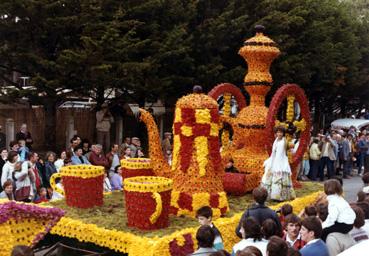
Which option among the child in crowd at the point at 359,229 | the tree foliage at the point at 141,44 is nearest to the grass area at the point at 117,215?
the child in crowd at the point at 359,229

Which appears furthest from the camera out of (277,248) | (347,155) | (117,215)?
(347,155)

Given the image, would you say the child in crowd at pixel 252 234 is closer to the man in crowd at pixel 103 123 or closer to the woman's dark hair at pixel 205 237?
the woman's dark hair at pixel 205 237

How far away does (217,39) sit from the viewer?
55.6 feet

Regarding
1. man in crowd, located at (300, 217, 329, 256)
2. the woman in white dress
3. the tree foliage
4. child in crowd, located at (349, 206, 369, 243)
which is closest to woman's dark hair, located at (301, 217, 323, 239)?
man in crowd, located at (300, 217, 329, 256)

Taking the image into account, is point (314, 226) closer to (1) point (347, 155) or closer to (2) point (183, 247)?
(2) point (183, 247)

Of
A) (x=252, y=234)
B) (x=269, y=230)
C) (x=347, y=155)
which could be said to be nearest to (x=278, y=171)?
(x=269, y=230)

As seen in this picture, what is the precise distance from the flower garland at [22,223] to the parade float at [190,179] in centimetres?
Result: 11

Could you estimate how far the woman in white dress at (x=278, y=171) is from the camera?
906cm

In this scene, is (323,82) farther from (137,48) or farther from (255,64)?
(255,64)

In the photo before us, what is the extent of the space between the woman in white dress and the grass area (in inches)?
10.3

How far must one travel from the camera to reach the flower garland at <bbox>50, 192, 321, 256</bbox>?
21.6ft

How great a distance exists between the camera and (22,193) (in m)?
9.44

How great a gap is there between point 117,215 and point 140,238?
3.78 feet

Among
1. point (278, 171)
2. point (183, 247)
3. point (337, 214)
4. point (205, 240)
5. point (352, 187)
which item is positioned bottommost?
point (352, 187)
